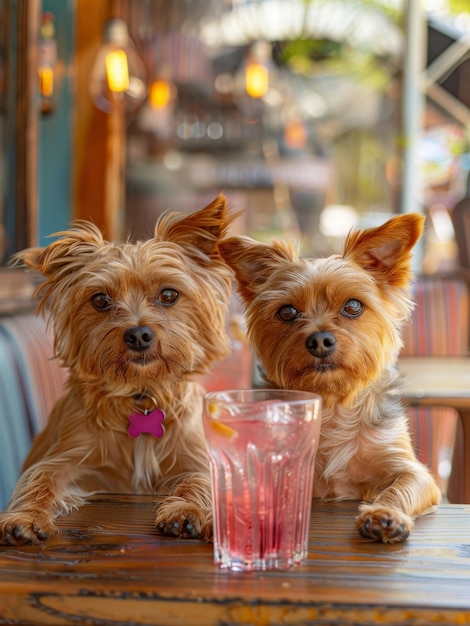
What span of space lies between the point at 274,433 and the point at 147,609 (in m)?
0.29

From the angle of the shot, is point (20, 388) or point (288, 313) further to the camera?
point (20, 388)

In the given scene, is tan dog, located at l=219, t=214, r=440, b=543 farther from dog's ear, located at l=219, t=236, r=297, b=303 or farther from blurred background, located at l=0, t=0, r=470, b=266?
blurred background, located at l=0, t=0, r=470, b=266

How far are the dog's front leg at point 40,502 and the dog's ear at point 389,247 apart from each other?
76cm

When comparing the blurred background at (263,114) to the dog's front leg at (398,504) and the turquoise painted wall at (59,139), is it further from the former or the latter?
the dog's front leg at (398,504)

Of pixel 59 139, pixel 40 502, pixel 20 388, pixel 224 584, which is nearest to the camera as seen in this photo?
pixel 224 584

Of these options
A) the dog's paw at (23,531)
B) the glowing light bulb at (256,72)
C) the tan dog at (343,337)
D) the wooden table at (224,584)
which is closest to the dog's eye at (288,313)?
the tan dog at (343,337)

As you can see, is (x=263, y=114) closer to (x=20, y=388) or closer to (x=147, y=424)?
(x=20, y=388)

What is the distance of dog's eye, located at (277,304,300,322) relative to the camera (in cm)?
179

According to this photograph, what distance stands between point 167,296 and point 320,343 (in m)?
0.43

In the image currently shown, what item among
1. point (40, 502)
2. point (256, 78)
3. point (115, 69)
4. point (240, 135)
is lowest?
point (40, 502)

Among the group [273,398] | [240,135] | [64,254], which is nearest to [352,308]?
[273,398]

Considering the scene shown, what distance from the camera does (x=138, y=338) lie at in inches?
73.8

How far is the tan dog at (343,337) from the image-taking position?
176cm

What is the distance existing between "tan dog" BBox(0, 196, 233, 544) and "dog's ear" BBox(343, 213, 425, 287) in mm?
296
